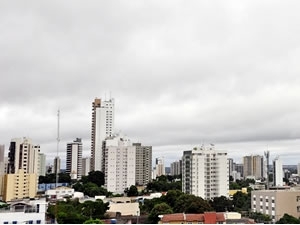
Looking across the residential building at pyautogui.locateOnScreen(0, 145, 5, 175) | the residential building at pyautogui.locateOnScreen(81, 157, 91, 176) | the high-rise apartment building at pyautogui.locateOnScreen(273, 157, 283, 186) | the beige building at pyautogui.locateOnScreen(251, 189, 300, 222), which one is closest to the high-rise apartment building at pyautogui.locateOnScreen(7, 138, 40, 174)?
the residential building at pyautogui.locateOnScreen(0, 145, 5, 175)

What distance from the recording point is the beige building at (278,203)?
866 cm

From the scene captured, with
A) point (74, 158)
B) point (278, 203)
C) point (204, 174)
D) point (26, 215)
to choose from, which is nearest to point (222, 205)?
point (278, 203)

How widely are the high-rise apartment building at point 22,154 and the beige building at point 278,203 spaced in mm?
7567

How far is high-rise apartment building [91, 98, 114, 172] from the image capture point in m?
17.0

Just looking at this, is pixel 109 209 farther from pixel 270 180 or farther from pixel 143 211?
pixel 270 180

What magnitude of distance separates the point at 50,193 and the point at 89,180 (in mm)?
3185

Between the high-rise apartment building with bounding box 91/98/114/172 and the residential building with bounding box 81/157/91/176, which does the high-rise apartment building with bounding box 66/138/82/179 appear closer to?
the residential building with bounding box 81/157/91/176

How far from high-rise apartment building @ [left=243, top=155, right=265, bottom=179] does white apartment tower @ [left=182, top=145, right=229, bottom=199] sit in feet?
28.2

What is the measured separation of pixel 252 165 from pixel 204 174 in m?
9.79

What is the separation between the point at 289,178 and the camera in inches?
707

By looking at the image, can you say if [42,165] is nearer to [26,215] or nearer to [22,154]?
[22,154]

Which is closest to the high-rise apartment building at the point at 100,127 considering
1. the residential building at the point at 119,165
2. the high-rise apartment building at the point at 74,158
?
the residential building at the point at 119,165

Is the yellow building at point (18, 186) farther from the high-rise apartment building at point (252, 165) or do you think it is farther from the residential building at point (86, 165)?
the high-rise apartment building at point (252, 165)

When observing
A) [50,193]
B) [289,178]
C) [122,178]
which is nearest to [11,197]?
[50,193]
